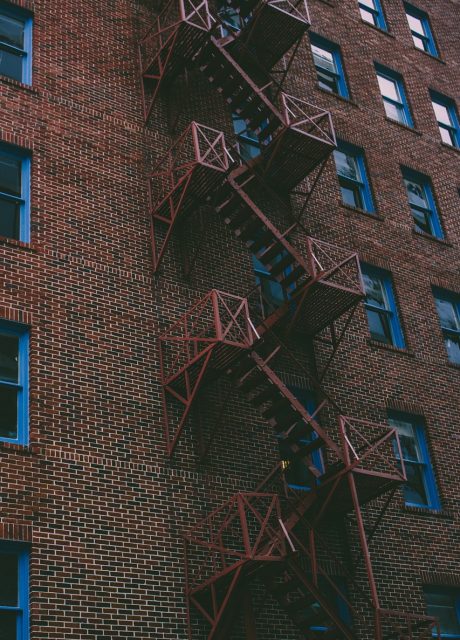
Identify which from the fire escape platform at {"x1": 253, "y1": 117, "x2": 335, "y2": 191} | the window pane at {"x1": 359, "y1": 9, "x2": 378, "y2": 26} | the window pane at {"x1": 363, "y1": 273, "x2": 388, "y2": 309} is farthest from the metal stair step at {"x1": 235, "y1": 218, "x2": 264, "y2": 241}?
the window pane at {"x1": 359, "y1": 9, "x2": 378, "y2": 26}

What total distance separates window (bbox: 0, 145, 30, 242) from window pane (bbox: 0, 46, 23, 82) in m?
2.07

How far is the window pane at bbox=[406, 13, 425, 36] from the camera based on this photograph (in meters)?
29.3

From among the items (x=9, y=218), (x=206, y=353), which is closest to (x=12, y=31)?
(x=9, y=218)

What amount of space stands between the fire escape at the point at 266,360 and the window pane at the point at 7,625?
3060 millimetres

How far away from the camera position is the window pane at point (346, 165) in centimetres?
2319

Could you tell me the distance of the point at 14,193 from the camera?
1634 centimetres

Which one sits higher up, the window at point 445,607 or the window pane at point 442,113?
the window pane at point 442,113

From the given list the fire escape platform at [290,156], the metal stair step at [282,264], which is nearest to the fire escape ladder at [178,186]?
the fire escape platform at [290,156]

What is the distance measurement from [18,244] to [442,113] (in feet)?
57.2

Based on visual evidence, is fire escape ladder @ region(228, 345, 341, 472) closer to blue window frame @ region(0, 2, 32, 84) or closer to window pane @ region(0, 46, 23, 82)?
blue window frame @ region(0, 2, 32, 84)

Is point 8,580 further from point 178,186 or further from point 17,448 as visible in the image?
Answer: point 178,186

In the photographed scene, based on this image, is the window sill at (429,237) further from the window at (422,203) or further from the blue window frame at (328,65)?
the blue window frame at (328,65)

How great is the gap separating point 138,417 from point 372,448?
4.28 metres

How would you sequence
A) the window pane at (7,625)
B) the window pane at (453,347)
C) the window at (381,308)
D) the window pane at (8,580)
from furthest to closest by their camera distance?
the window pane at (453,347) < the window at (381,308) < the window pane at (8,580) < the window pane at (7,625)
